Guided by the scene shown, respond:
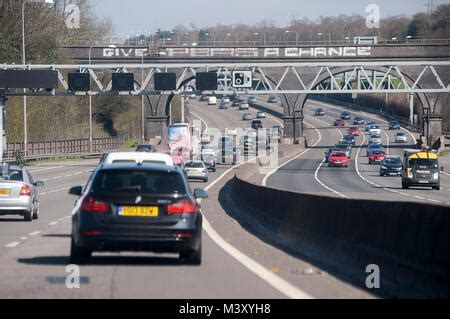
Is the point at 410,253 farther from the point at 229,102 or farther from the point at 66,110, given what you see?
the point at 229,102

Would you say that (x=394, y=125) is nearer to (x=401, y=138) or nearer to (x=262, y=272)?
(x=401, y=138)

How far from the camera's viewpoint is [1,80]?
7144cm

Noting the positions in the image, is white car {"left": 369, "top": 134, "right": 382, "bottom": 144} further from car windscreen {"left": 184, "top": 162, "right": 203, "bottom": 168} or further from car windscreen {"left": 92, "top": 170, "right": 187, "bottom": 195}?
car windscreen {"left": 92, "top": 170, "right": 187, "bottom": 195}

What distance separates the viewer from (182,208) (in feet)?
51.2

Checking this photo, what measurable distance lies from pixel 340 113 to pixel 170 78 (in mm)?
93290

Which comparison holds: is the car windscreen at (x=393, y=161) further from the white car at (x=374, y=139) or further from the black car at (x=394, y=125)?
the black car at (x=394, y=125)

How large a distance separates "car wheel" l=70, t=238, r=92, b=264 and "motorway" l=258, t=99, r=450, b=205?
11.7 m

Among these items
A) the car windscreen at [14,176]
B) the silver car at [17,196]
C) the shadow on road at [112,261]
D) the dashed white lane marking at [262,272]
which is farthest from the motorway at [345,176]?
the car windscreen at [14,176]

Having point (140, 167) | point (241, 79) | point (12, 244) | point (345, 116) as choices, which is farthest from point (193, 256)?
point (345, 116)

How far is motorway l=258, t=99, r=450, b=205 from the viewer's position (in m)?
48.3

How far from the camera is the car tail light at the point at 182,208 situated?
15.5m

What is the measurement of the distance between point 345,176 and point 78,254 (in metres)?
55.3

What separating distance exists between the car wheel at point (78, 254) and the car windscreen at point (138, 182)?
845 millimetres

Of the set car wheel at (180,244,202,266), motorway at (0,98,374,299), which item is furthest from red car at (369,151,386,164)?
car wheel at (180,244,202,266)
